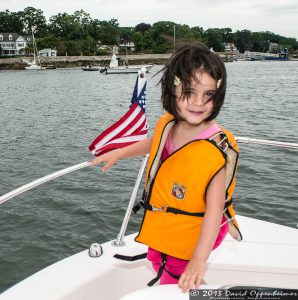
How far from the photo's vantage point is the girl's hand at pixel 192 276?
174 cm

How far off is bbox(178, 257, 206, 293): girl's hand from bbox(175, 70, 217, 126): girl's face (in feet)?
2.11

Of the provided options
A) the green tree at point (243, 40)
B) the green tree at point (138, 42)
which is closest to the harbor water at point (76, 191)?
the green tree at point (138, 42)

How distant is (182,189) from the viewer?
1959 millimetres

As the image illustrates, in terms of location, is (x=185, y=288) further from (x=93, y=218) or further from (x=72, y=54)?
(x=72, y=54)

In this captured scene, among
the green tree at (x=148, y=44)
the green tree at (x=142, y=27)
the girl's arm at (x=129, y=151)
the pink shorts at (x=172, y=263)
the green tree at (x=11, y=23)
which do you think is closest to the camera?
the pink shorts at (x=172, y=263)

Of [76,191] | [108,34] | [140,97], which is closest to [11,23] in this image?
[108,34]

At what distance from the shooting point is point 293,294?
5.22ft

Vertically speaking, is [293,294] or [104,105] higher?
[293,294]

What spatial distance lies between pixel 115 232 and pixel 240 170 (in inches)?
193

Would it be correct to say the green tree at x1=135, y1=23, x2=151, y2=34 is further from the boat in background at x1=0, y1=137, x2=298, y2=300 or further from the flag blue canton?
the boat in background at x1=0, y1=137, x2=298, y2=300

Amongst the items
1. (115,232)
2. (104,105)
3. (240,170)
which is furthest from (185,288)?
(104,105)

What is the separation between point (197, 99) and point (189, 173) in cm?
34

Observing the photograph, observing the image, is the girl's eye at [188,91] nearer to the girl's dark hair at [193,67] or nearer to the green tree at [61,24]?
the girl's dark hair at [193,67]

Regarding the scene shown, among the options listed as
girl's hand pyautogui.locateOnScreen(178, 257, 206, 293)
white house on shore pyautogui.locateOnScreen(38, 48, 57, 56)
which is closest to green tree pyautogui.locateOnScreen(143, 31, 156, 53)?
white house on shore pyautogui.locateOnScreen(38, 48, 57, 56)
